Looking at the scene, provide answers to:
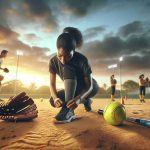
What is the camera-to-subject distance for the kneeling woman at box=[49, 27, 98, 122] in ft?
17.2

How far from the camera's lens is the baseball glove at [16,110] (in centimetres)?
527

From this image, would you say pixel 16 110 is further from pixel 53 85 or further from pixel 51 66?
pixel 51 66

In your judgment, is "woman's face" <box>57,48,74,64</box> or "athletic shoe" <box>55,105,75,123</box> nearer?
"athletic shoe" <box>55,105,75,123</box>

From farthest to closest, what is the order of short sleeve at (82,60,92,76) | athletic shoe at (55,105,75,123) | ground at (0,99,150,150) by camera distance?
1. short sleeve at (82,60,92,76)
2. athletic shoe at (55,105,75,123)
3. ground at (0,99,150,150)

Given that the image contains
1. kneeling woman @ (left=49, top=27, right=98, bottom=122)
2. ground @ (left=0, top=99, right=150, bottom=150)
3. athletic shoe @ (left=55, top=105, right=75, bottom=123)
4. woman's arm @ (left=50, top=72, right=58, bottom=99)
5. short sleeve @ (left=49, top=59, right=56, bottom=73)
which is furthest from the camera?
short sleeve @ (left=49, top=59, right=56, bottom=73)

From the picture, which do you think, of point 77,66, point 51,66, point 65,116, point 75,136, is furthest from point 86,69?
point 75,136

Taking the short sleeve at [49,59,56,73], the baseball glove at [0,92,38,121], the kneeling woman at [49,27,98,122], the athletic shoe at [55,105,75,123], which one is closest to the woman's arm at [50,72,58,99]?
the kneeling woman at [49,27,98,122]

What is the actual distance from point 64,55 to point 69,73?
0.55 meters

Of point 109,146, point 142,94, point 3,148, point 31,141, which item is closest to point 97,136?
point 109,146

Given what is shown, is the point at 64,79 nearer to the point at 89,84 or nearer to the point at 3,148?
the point at 89,84

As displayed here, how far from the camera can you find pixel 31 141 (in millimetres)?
3715

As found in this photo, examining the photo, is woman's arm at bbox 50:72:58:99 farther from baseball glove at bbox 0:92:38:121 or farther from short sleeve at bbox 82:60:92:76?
short sleeve at bbox 82:60:92:76

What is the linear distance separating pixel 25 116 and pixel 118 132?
2397mm

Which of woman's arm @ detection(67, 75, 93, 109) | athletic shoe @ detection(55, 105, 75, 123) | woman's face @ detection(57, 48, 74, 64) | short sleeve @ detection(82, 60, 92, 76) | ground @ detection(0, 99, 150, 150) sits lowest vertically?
ground @ detection(0, 99, 150, 150)
